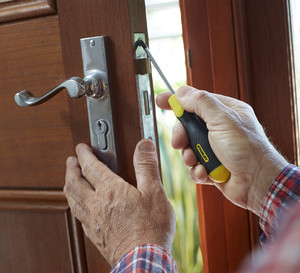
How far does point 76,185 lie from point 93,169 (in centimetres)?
4

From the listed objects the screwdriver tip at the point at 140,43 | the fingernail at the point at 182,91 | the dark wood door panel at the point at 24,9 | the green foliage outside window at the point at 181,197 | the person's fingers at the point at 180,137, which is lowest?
the green foliage outside window at the point at 181,197

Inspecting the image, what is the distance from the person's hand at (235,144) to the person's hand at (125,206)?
0.10 meters

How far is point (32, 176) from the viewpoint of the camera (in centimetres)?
68

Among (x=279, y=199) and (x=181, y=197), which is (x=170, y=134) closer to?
(x=181, y=197)

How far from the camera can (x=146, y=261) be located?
1.64ft

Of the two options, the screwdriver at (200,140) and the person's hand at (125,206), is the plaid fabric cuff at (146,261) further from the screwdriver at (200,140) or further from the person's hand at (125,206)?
the screwdriver at (200,140)

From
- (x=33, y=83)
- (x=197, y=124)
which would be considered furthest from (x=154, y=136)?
(x=33, y=83)

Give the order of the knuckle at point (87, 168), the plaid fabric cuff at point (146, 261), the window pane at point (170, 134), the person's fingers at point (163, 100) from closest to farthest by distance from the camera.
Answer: the plaid fabric cuff at point (146, 261), the knuckle at point (87, 168), the person's fingers at point (163, 100), the window pane at point (170, 134)

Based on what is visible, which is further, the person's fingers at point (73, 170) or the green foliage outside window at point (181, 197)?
the green foliage outside window at point (181, 197)

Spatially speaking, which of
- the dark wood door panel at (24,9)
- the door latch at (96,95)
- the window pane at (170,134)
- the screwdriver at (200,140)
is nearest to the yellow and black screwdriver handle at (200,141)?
the screwdriver at (200,140)

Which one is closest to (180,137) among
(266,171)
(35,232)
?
(266,171)

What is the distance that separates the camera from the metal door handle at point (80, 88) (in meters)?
0.55

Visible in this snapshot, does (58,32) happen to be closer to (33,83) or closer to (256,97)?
(33,83)

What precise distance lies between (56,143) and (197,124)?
0.70ft
